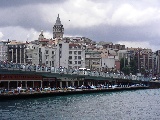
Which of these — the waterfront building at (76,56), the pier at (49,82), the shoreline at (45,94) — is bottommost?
the shoreline at (45,94)

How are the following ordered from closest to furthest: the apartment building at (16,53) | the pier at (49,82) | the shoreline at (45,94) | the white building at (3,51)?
1. the shoreline at (45,94)
2. the pier at (49,82)
3. the apartment building at (16,53)
4. the white building at (3,51)

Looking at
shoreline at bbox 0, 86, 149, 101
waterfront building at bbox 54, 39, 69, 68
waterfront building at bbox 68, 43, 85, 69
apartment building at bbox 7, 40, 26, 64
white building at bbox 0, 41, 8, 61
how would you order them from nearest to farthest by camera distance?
shoreline at bbox 0, 86, 149, 101 → apartment building at bbox 7, 40, 26, 64 → waterfront building at bbox 54, 39, 69, 68 → white building at bbox 0, 41, 8, 61 → waterfront building at bbox 68, 43, 85, 69

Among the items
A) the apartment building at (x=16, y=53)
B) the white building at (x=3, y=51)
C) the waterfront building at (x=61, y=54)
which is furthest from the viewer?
the white building at (x=3, y=51)

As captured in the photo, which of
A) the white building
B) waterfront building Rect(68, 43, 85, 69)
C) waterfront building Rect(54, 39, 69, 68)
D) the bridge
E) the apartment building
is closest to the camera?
the bridge

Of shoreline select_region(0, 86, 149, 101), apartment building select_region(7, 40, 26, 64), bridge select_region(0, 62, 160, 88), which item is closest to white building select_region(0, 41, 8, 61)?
apartment building select_region(7, 40, 26, 64)

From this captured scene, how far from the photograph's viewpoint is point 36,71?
7675 cm

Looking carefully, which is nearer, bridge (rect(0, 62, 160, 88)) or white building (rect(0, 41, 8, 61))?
bridge (rect(0, 62, 160, 88))

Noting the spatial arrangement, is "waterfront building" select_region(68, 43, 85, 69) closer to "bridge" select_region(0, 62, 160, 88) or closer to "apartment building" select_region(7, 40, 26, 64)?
"apartment building" select_region(7, 40, 26, 64)

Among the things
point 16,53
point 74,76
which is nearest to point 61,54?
point 16,53

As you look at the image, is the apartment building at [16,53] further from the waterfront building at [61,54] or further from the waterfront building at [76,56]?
the waterfront building at [76,56]

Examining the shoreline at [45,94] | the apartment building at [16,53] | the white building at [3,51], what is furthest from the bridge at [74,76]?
the white building at [3,51]

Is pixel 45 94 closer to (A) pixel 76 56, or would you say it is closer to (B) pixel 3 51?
(B) pixel 3 51

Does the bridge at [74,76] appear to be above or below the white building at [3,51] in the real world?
below

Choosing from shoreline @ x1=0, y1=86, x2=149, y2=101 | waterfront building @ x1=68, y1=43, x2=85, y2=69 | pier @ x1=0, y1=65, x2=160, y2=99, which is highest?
waterfront building @ x1=68, y1=43, x2=85, y2=69
